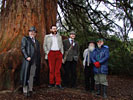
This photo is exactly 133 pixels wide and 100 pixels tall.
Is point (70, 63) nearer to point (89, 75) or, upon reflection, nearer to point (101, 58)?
point (89, 75)

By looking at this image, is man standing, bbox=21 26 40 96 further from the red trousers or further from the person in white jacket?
the person in white jacket

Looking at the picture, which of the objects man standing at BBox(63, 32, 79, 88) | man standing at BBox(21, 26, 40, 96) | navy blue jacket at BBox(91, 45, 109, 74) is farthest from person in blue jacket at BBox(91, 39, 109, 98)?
man standing at BBox(21, 26, 40, 96)

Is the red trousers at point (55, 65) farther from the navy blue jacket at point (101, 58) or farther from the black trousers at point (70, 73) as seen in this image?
the navy blue jacket at point (101, 58)

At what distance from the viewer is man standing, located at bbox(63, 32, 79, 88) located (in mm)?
4812

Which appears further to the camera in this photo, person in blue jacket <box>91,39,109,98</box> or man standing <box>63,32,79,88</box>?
man standing <box>63,32,79,88</box>

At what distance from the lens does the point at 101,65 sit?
4.40 meters

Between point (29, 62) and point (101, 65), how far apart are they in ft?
5.98

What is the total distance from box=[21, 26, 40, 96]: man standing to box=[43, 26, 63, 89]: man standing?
54cm

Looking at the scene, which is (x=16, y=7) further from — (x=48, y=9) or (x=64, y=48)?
(x=64, y=48)

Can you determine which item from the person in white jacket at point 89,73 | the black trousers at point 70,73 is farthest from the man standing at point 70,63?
the person in white jacket at point 89,73

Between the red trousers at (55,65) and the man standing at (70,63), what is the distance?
40 centimetres

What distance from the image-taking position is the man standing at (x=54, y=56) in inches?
172

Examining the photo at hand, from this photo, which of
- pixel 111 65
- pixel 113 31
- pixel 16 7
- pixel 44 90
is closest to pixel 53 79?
pixel 44 90

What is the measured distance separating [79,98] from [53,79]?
2.89ft
